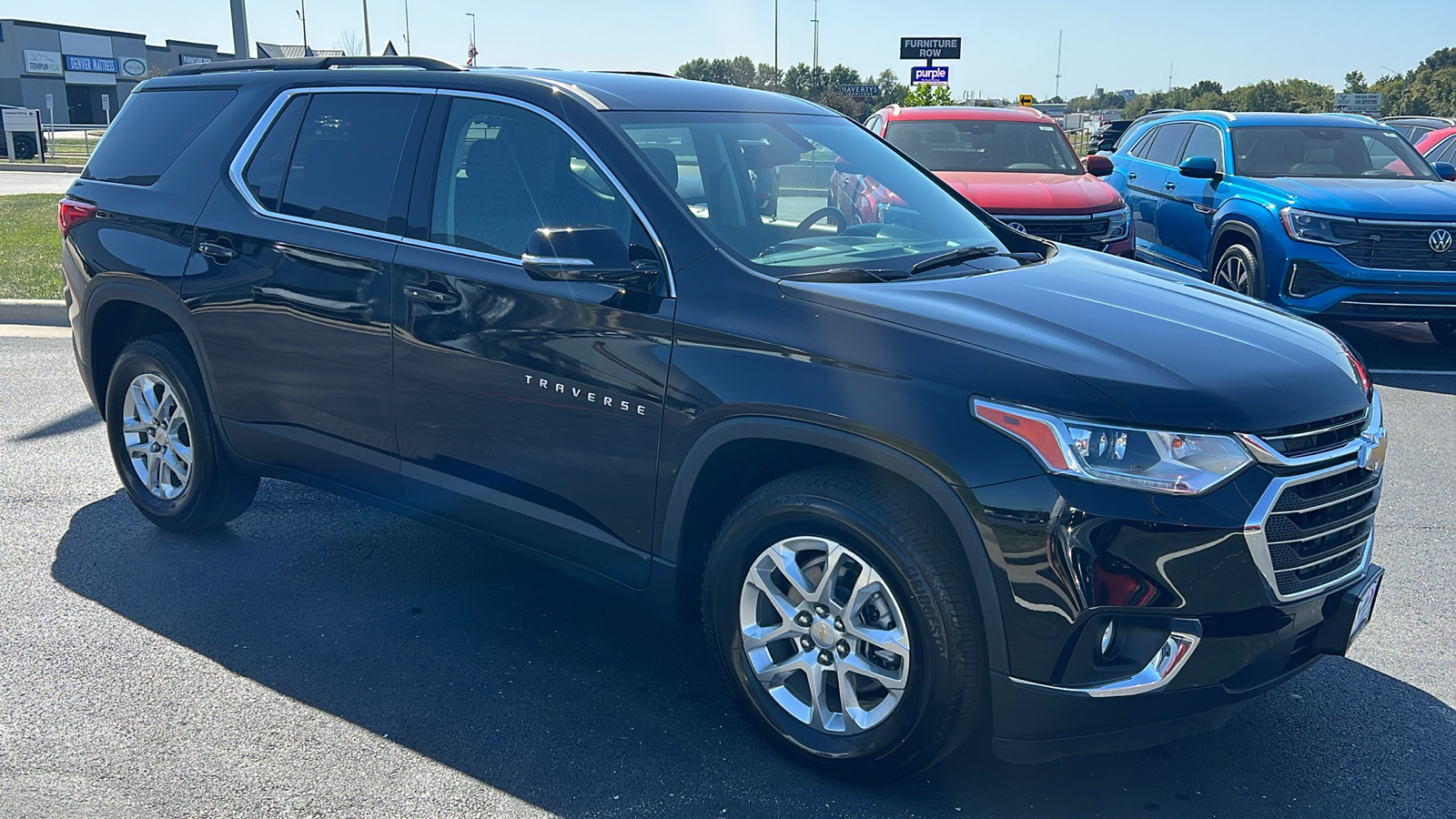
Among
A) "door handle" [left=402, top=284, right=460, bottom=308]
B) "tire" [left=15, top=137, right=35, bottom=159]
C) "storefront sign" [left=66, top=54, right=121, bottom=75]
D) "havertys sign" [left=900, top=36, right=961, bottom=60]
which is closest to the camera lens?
"door handle" [left=402, top=284, right=460, bottom=308]

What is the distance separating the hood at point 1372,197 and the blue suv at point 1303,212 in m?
0.01

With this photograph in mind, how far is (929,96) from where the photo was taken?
3597 centimetres

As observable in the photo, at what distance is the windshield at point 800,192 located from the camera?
3600mm

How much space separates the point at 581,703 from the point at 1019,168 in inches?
327

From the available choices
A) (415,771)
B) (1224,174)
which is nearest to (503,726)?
(415,771)

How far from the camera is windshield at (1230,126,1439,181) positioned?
32.3 ft

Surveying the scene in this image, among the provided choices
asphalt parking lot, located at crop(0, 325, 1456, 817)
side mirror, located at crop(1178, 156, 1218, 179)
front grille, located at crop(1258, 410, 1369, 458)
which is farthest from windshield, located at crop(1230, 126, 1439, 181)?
front grille, located at crop(1258, 410, 1369, 458)

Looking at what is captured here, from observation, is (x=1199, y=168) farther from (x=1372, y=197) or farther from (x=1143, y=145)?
(x=1143, y=145)

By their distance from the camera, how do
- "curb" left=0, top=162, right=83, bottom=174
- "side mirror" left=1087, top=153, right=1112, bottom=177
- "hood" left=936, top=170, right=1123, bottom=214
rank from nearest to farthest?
"hood" left=936, top=170, right=1123, bottom=214
"side mirror" left=1087, top=153, right=1112, bottom=177
"curb" left=0, top=162, right=83, bottom=174

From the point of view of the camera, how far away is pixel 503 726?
138 inches

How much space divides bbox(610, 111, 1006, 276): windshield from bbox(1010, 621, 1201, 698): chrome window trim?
4.51 ft

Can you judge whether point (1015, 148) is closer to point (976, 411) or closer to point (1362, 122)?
point (1362, 122)

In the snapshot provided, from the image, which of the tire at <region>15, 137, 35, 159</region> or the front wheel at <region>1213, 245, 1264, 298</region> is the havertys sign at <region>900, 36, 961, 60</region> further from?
the front wheel at <region>1213, 245, 1264, 298</region>

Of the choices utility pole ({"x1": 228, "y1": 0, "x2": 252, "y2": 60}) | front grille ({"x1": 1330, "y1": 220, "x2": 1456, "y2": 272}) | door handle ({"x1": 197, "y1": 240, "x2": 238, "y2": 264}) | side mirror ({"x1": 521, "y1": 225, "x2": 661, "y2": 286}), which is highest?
utility pole ({"x1": 228, "y1": 0, "x2": 252, "y2": 60})
